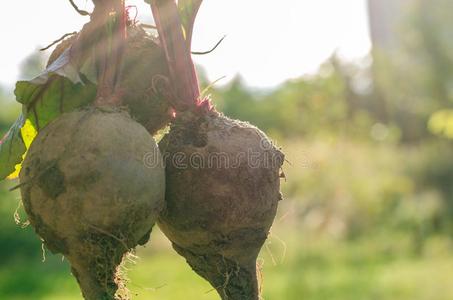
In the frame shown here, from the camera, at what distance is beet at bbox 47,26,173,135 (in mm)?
2053

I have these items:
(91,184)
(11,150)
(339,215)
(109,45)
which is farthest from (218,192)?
(339,215)

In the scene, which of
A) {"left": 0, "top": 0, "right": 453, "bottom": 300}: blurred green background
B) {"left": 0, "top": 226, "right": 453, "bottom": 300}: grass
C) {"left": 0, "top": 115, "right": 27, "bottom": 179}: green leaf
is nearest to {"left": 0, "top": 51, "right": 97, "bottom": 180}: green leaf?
{"left": 0, "top": 115, "right": 27, "bottom": 179}: green leaf

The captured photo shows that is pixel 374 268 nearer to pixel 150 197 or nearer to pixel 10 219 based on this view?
pixel 10 219

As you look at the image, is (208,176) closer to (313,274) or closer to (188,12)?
(188,12)

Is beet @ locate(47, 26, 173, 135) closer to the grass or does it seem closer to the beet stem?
the beet stem

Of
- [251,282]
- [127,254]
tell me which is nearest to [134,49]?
[127,254]

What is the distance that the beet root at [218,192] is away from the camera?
6.55ft

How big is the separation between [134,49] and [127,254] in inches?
23.8

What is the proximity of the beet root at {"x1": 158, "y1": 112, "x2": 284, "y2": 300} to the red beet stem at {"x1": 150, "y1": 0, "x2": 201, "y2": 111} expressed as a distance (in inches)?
2.8

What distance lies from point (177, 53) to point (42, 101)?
15.9 inches

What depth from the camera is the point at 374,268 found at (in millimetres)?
13477

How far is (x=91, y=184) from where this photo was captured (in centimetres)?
177

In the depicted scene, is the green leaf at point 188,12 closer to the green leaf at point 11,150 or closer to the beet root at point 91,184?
the beet root at point 91,184

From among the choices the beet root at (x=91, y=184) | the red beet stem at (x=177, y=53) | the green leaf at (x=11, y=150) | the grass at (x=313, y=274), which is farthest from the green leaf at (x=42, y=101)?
the grass at (x=313, y=274)
